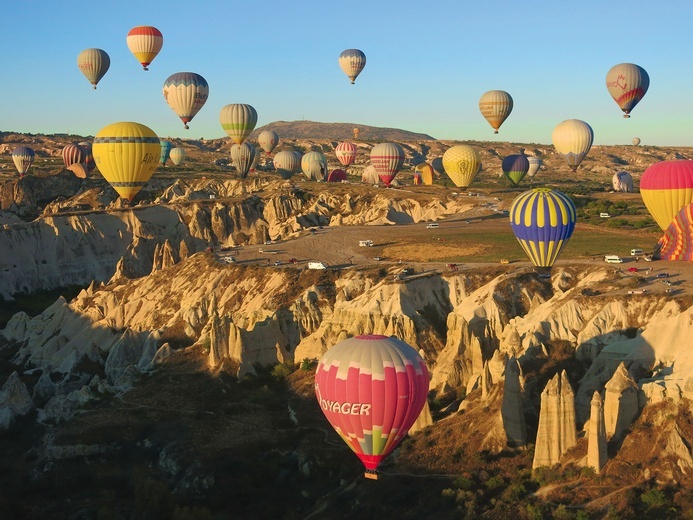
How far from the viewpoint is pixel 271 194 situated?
12938 centimetres

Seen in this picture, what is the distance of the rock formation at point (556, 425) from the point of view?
49.8 meters

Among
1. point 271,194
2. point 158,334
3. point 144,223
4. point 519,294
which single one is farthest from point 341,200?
point 519,294

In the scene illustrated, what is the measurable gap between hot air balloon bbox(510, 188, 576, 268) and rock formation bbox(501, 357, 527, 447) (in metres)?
17.5

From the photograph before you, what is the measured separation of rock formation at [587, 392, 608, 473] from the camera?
158 ft

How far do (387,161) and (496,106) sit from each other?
15836 millimetres

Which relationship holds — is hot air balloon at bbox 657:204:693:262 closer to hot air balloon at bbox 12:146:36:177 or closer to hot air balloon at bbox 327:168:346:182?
hot air balloon at bbox 327:168:346:182

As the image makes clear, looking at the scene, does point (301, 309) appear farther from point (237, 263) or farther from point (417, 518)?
point (417, 518)

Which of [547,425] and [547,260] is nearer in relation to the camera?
[547,425]

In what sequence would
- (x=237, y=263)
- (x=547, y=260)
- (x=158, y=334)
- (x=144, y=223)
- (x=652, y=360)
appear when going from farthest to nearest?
(x=144, y=223) < (x=237, y=263) < (x=158, y=334) < (x=547, y=260) < (x=652, y=360)

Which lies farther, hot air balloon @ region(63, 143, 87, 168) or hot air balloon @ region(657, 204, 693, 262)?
hot air balloon @ region(63, 143, 87, 168)

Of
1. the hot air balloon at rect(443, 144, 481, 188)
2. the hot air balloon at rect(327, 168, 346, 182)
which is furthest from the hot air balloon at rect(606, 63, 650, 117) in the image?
the hot air balloon at rect(327, 168, 346, 182)

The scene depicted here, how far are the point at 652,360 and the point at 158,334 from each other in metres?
36.6

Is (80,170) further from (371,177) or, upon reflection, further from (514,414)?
(514,414)

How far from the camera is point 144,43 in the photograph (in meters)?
125
